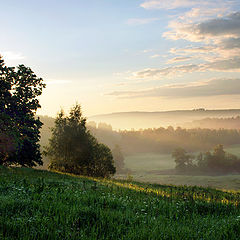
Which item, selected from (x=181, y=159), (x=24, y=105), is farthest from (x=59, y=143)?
(x=181, y=159)

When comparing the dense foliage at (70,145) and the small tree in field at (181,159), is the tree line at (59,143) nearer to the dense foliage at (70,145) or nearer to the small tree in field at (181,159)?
the dense foliage at (70,145)

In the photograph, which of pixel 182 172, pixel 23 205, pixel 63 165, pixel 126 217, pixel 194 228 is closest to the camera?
pixel 194 228

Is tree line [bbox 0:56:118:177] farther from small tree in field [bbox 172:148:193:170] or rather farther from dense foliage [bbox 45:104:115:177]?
small tree in field [bbox 172:148:193:170]

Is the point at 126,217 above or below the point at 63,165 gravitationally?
above

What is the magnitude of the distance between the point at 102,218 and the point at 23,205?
2.44m

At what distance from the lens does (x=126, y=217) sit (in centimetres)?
634

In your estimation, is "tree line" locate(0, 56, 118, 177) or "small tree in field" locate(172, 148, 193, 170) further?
"small tree in field" locate(172, 148, 193, 170)

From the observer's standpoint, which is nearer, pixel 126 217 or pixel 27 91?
pixel 126 217

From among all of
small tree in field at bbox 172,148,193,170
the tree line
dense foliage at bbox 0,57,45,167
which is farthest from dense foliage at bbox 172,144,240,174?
dense foliage at bbox 0,57,45,167

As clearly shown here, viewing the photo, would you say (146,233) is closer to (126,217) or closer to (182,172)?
(126,217)

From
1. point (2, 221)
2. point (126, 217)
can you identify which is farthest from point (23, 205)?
point (126, 217)

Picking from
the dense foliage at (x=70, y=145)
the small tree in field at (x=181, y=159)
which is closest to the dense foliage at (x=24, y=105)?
the dense foliage at (x=70, y=145)

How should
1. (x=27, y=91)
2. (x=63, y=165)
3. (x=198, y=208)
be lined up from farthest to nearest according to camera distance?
(x=63, y=165) < (x=27, y=91) < (x=198, y=208)

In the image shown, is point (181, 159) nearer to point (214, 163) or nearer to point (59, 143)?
point (214, 163)
